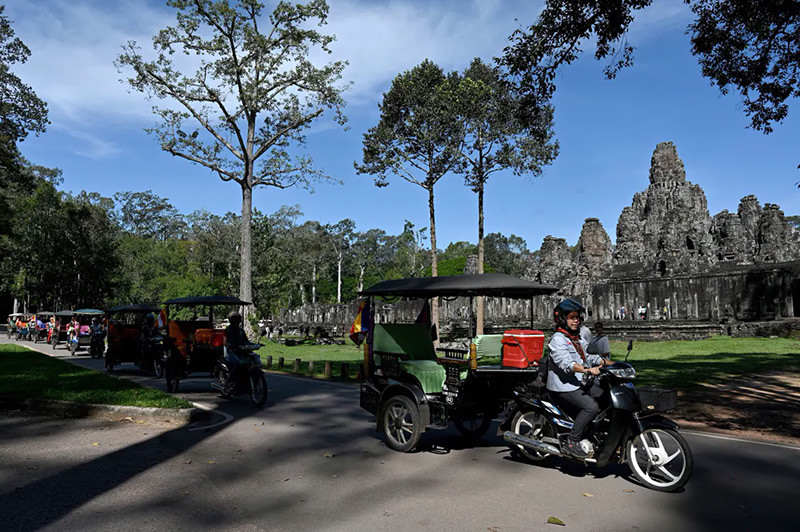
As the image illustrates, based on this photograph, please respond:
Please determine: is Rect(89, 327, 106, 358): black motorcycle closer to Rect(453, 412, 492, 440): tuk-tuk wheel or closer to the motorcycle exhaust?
Rect(453, 412, 492, 440): tuk-tuk wheel

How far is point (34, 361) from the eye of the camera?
61.2 ft

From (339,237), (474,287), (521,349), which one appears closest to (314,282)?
(339,237)

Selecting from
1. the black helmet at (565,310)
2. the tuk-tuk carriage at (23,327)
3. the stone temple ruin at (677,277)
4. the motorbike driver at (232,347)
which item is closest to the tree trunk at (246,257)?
the stone temple ruin at (677,277)

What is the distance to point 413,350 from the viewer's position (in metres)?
8.09

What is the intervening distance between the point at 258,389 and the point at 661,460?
7.55 metres

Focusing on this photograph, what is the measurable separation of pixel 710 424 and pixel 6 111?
156ft

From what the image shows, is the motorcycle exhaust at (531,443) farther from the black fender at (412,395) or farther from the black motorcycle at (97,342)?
the black motorcycle at (97,342)

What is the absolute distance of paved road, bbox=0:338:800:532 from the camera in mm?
4648

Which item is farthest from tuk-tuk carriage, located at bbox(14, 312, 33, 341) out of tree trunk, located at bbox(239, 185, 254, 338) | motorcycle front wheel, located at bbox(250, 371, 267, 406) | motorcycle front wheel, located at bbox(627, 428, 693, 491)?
motorcycle front wheel, located at bbox(627, 428, 693, 491)

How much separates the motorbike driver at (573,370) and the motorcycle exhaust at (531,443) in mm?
238

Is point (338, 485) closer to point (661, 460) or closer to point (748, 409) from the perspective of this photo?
point (661, 460)

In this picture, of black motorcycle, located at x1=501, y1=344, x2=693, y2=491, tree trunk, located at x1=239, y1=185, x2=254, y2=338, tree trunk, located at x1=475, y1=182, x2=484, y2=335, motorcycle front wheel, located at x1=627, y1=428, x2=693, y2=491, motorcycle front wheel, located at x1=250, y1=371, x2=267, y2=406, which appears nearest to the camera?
motorcycle front wheel, located at x1=627, y1=428, x2=693, y2=491

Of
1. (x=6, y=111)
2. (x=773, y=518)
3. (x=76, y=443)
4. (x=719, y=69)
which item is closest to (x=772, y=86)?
(x=719, y=69)

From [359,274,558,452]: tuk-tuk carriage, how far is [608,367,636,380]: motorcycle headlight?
3.99 feet
